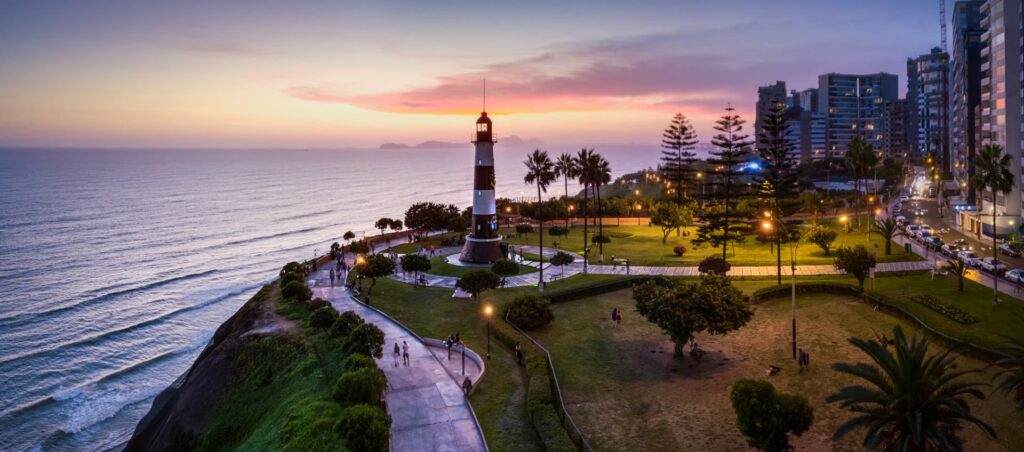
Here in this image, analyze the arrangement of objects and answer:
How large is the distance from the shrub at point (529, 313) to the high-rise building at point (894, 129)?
170 meters

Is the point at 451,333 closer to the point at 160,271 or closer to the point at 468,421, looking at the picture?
the point at 468,421

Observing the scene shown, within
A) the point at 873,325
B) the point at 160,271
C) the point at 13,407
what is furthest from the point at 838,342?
the point at 160,271

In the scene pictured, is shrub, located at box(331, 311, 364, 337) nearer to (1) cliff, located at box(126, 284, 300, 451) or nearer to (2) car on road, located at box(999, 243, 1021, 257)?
(1) cliff, located at box(126, 284, 300, 451)

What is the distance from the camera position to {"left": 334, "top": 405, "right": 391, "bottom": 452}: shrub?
17.9 meters

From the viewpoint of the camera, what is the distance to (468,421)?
2114 centimetres

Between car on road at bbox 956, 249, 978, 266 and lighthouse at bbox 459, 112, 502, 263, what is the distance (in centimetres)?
3260

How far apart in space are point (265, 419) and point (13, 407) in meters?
19.7

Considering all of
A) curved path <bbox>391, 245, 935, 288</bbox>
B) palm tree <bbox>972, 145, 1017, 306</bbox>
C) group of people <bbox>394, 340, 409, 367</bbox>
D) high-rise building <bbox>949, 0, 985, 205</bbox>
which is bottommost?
group of people <bbox>394, 340, 409, 367</bbox>

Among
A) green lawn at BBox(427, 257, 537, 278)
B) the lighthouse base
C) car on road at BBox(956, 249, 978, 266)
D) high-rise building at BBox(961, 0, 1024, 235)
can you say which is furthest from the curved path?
high-rise building at BBox(961, 0, 1024, 235)

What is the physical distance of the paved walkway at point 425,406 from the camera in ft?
64.5

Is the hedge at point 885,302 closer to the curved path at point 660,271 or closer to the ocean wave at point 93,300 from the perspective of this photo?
the curved path at point 660,271

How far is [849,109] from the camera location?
561ft

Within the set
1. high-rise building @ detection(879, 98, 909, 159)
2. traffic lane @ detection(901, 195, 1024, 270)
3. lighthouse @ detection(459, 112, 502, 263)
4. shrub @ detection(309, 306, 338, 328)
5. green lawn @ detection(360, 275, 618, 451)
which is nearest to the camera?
green lawn @ detection(360, 275, 618, 451)

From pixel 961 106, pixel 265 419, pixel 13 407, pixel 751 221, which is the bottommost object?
pixel 13 407
